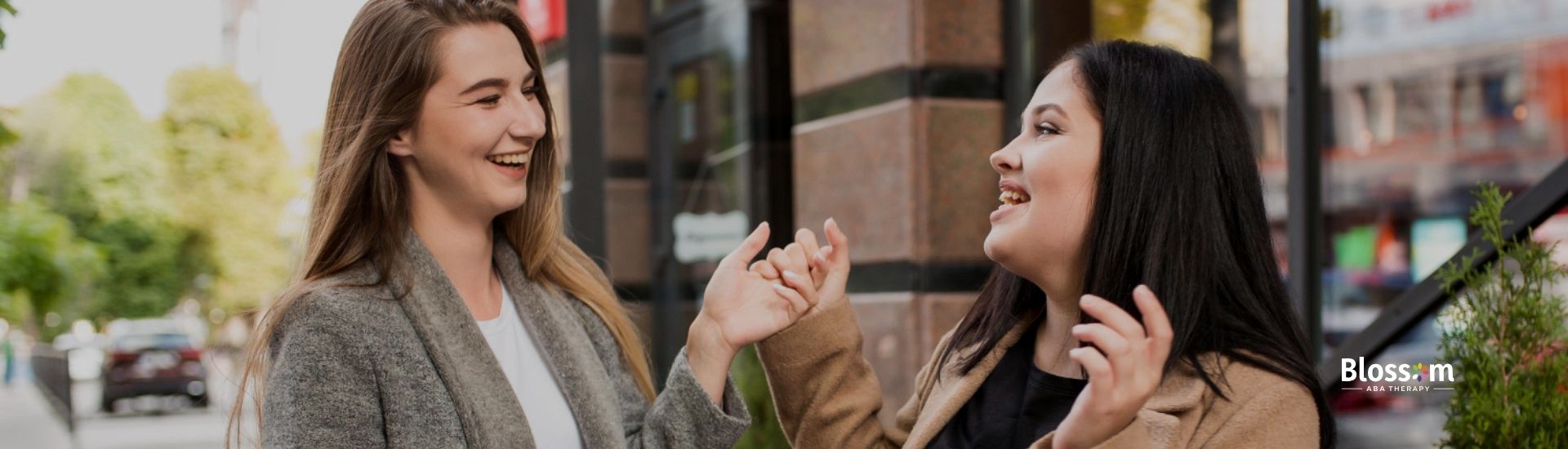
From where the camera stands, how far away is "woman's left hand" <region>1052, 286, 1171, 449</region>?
1595 mm

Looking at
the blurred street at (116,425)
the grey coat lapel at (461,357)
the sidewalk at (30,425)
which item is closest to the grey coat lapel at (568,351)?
the grey coat lapel at (461,357)

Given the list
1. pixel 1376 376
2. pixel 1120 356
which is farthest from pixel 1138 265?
pixel 1376 376

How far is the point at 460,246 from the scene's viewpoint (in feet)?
8.10

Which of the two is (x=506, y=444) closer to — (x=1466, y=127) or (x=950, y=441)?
(x=950, y=441)

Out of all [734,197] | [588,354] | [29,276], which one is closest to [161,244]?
[29,276]

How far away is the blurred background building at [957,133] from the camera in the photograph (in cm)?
478

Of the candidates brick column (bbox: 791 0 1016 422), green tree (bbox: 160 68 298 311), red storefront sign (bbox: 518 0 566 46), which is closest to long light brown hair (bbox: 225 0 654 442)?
brick column (bbox: 791 0 1016 422)

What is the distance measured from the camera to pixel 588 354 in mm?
2570

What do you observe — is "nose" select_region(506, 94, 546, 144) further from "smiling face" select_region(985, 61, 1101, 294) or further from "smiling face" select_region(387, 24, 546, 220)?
"smiling face" select_region(985, 61, 1101, 294)

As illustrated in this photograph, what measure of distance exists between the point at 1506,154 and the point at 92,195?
53.1m

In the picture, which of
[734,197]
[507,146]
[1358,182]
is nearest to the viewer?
[507,146]

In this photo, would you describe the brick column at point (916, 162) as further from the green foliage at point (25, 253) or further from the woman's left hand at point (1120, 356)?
the green foliage at point (25, 253)

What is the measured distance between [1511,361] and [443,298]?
1992 mm

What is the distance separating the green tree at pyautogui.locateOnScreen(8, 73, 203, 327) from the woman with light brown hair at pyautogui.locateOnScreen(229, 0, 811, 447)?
52597 mm
